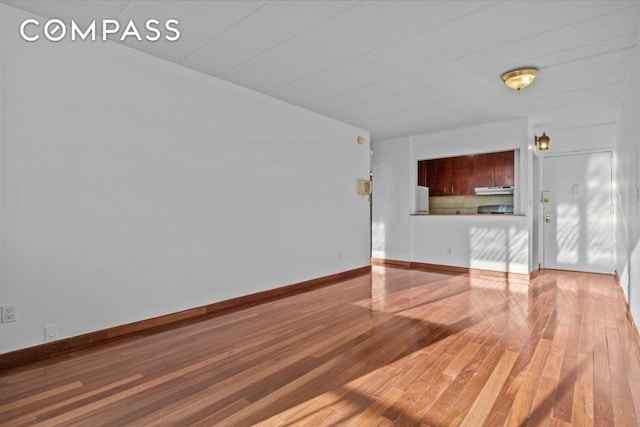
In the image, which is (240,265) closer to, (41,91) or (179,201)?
(179,201)

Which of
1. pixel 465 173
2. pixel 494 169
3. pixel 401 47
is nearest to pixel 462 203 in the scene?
pixel 465 173

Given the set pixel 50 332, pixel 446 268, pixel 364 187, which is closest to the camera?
pixel 50 332

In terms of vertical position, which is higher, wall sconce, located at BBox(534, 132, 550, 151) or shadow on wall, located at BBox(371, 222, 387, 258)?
wall sconce, located at BBox(534, 132, 550, 151)

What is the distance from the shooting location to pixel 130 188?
3021 mm

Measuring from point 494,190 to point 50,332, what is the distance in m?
6.79

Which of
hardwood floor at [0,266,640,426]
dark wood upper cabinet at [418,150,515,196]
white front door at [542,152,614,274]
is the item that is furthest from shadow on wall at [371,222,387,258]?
hardwood floor at [0,266,640,426]

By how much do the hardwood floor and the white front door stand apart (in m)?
2.46

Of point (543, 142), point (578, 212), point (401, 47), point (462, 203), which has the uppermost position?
point (401, 47)

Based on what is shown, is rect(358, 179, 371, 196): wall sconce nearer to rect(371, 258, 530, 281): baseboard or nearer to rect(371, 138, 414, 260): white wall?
rect(371, 138, 414, 260): white wall

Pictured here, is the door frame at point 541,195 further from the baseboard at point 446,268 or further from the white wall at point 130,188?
the white wall at point 130,188

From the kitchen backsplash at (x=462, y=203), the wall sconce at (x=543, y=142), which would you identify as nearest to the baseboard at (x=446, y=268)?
the kitchen backsplash at (x=462, y=203)

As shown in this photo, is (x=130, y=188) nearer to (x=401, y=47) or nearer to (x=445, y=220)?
(x=401, y=47)

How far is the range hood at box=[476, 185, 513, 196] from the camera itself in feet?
20.6

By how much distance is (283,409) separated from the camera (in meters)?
1.83
